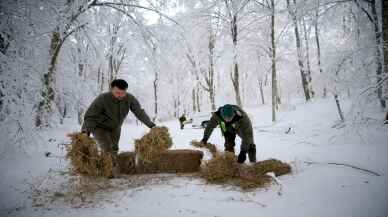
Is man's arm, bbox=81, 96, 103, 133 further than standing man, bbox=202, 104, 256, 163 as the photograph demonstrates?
No

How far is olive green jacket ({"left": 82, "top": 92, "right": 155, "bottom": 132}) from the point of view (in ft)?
14.3

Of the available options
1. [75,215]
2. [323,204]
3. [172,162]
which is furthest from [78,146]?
[323,204]

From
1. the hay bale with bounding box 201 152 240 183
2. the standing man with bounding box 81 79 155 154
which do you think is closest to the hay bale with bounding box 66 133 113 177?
the standing man with bounding box 81 79 155 154

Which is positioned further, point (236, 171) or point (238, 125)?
point (238, 125)

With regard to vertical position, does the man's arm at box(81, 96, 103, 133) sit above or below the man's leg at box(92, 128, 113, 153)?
above

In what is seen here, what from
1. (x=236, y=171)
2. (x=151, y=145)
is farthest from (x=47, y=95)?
(x=236, y=171)

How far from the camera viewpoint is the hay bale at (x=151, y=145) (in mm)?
4363

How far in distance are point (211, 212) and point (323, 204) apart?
4.35 ft

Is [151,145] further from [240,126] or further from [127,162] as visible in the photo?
A: [240,126]

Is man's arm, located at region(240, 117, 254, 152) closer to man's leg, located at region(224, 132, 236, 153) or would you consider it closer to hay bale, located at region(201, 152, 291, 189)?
man's leg, located at region(224, 132, 236, 153)

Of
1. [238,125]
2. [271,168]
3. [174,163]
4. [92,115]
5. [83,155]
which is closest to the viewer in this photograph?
[83,155]

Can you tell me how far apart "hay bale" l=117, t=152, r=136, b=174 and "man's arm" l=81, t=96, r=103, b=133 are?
75 cm

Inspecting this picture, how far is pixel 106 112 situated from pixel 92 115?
0.84 ft

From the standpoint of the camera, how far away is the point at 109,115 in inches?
179
